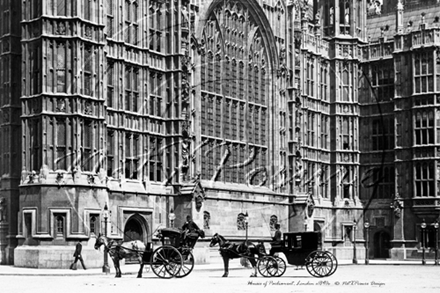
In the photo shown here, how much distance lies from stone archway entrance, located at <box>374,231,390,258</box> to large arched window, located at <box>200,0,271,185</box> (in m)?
17.4

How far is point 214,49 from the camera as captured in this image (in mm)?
66750

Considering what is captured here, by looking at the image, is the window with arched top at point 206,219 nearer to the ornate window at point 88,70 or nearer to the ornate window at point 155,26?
the ornate window at point 155,26

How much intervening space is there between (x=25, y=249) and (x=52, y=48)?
11.8 meters

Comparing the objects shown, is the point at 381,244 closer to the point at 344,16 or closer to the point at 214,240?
the point at 344,16

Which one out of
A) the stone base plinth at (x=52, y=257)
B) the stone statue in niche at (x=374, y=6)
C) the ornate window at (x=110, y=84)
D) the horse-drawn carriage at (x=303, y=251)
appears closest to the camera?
the horse-drawn carriage at (x=303, y=251)

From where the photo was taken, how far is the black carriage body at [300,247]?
39.1 metres

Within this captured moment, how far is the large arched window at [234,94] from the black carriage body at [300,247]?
25.6m

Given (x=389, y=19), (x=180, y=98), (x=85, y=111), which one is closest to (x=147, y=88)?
(x=180, y=98)

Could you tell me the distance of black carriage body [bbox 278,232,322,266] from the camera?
39062 millimetres

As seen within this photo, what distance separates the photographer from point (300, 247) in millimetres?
39219

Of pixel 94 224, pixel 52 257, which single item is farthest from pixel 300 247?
pixel 52 257

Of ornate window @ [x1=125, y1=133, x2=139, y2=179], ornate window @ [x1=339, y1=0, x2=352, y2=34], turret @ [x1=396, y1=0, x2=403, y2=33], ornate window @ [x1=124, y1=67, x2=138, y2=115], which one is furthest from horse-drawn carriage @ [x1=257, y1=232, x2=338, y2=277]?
ornate window @ [x1=339, y1=0, x2=352, y2=34]

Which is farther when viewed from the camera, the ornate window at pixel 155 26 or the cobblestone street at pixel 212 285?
the ornate window at pixel 155 26

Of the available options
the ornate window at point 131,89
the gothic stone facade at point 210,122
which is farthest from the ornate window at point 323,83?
the ornate window at point 131,89
